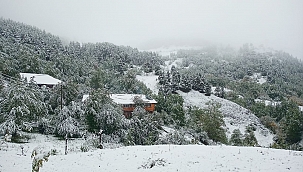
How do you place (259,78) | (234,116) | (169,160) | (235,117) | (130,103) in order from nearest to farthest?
(169,160), (130,103), (235,117), (234,116), (259,78)

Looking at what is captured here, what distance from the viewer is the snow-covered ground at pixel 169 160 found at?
12555 mm

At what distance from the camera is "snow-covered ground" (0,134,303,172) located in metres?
12.6

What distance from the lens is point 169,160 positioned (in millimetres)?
13836

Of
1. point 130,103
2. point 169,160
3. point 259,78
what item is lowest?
point 259,78

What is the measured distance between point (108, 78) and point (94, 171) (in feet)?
196

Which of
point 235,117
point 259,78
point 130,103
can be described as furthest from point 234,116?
point 259,78

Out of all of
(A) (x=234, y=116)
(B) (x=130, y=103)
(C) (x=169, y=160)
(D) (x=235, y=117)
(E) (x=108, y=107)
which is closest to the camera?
(C) (x=169, y=160)

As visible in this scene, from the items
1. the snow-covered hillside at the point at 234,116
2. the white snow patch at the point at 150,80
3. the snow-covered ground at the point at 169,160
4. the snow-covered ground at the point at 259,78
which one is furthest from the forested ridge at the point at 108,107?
the snow-covered ground at the point at 259,78

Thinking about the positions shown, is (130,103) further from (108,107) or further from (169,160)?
(169,160)

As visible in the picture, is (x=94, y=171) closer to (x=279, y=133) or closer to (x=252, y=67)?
(x=279, y=133)

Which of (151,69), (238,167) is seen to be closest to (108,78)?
(151,69)

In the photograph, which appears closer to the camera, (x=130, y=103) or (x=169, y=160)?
(x=169, y=160)

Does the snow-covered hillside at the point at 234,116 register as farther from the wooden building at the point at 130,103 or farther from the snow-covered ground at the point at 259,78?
the snow-covered ground at the point at 259,78

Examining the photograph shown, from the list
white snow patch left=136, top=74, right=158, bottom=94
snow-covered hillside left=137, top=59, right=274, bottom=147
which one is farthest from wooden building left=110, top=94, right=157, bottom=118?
white snow patch left=136, top=74, right=158, bottom=94
